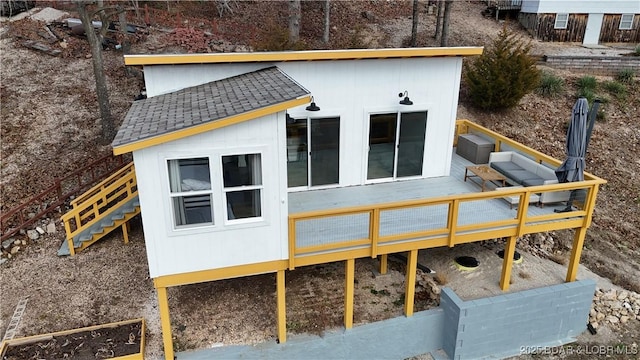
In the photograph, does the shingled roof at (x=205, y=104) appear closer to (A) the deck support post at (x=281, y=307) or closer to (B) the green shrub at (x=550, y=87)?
(A) the deck support post at (x=281, y=307)

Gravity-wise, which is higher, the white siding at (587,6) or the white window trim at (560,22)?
the white siding at (587,6)

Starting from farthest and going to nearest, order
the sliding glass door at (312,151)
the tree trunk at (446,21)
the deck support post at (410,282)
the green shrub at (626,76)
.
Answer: the tree trunk at (446,21), the green shrub at (626,76), the sliding glass door at (312,151), the deck support post at (410,282)

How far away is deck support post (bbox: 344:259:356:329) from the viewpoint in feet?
27.7

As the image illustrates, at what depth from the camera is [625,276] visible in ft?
39.8

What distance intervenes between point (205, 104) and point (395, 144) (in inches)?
188

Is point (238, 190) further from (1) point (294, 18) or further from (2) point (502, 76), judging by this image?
(1) point (294, 18)

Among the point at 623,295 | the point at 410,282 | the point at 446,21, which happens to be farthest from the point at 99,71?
the point at 623,295

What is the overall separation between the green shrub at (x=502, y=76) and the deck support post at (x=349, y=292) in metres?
12.8

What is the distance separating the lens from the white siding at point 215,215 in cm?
661

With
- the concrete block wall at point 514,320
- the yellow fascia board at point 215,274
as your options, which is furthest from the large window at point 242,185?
the concrete block wall at point 514,320

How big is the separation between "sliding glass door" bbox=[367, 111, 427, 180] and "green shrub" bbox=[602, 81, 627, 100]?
15.1m

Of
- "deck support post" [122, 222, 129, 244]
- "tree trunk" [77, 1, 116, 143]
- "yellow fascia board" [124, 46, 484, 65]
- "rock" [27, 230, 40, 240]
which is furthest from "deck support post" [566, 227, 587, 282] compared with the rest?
"tree trunk" [77, 1, 116, 143]

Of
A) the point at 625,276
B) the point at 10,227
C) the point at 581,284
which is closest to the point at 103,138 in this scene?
the point at 10,227

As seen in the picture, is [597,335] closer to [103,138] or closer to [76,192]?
[76,192]
